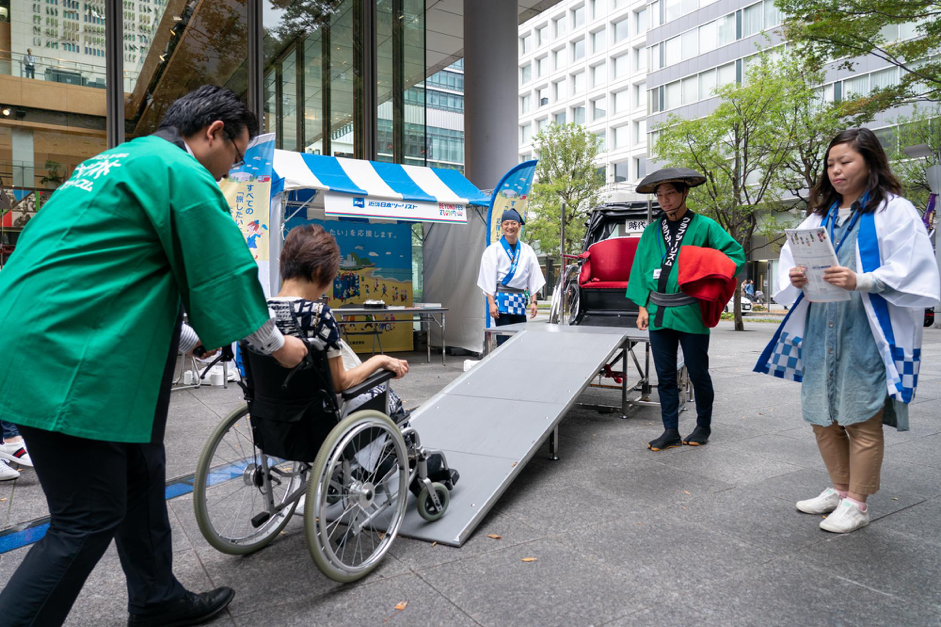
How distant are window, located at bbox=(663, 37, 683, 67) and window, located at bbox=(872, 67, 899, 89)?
1145cm

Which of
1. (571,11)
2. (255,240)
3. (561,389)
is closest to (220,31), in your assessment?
(255,240)

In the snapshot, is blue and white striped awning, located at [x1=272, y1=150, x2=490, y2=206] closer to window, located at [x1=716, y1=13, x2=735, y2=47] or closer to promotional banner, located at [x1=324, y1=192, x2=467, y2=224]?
promotional banner, located at [x1=324, y1=192, x2=467, y2=224]

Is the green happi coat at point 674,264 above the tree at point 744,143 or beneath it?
beneath

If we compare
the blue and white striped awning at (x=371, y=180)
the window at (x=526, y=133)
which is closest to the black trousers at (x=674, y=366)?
the blue and white striped awning at (x=371, y=180)

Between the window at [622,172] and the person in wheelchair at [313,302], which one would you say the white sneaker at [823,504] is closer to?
the person in wheelchair at [313,302]

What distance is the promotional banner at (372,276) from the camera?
9875 mm

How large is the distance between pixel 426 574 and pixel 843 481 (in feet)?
6.54

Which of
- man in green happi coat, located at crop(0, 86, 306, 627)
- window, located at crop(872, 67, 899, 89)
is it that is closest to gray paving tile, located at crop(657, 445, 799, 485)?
Answer: man in green happi coat, located at crop(0, 86, 306, 627)

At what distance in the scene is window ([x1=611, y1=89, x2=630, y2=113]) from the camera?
40250 millimetres

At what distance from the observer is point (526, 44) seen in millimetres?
49000

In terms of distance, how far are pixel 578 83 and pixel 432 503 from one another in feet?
149

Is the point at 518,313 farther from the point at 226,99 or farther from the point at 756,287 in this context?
the point at 756,287

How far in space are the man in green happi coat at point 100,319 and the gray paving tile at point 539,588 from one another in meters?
1.20

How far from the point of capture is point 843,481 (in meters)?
2.96
